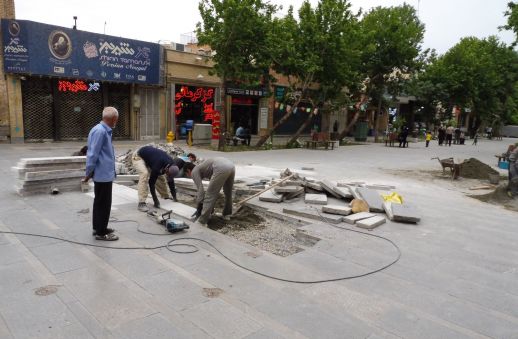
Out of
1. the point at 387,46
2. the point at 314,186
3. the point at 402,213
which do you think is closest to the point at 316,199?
the point at 314,186

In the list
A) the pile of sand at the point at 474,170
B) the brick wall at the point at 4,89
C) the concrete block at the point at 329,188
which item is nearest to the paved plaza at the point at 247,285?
the concrete block at the point at 329,188

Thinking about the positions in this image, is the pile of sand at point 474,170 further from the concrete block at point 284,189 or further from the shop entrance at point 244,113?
the shop entrance at point 244,113

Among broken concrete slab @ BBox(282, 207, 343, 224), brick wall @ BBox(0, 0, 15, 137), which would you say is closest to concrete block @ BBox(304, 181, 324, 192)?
broken concrete slab @ BBox(282, 207, 343, 224)

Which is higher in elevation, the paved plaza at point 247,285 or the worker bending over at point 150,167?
the worker bending over at point 150,167

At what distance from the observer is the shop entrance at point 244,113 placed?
2584 centimetres

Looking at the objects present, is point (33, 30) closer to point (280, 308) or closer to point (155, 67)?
point (155, 67)

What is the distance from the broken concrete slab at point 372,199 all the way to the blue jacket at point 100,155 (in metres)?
5.01

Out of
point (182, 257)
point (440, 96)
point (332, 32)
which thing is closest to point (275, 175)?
point (182, 257)

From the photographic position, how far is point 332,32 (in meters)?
19.8

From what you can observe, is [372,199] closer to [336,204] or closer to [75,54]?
[336,204]

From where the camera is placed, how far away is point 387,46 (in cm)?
2564

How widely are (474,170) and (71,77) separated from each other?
1761 cm

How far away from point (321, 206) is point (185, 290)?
14.3ft

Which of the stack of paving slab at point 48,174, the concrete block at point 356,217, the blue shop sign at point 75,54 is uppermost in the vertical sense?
the blue shop sign at point 75,54
